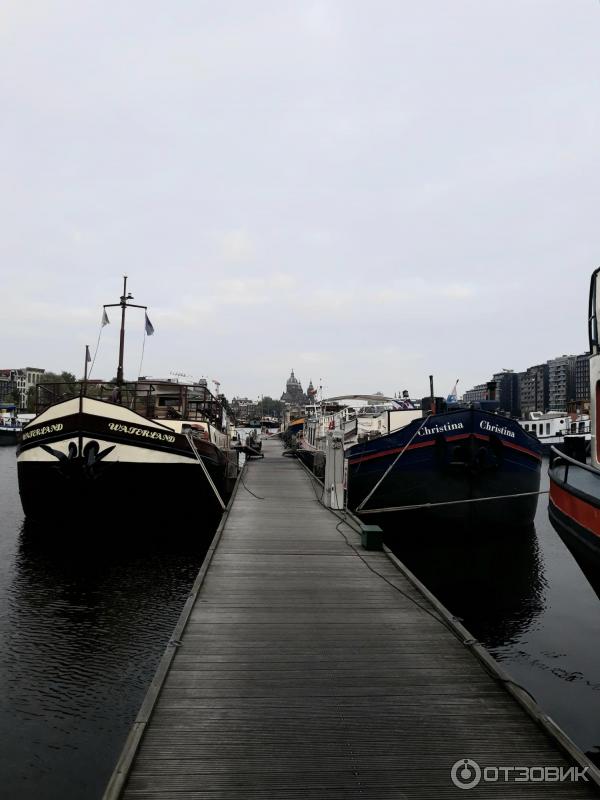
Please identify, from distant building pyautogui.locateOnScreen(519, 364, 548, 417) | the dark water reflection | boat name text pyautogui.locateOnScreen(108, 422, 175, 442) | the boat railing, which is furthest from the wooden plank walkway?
distant building pyautogui.locateOnScreen(519, 364, 548, 417)

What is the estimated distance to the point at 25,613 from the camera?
10625 mm

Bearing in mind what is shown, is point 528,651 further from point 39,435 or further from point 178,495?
point 39,435

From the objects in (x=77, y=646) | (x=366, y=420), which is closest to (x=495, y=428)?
(x=366, y=420)

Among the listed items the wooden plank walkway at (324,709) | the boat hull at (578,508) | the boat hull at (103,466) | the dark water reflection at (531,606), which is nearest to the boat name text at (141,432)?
the boat hull at (103,466)

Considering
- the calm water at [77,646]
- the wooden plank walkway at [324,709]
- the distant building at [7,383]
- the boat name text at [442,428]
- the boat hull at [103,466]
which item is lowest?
the calm water at [77,646]

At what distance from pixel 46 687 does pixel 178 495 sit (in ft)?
32.7

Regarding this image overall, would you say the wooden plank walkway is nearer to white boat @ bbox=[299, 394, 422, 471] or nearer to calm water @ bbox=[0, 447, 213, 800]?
calm water @ bbox=[0, 447, 213, 800]

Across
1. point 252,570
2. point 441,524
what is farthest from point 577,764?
point 441,524

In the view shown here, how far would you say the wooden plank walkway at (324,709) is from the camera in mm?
4039

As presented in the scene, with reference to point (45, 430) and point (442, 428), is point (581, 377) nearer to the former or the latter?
point (442, 428)

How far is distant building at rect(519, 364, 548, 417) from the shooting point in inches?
7089

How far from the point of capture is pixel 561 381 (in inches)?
6698

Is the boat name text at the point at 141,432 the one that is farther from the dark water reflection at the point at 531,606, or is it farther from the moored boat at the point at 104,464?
the dark water reflection at the point at 531,606

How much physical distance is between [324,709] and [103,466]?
41.1 ft
